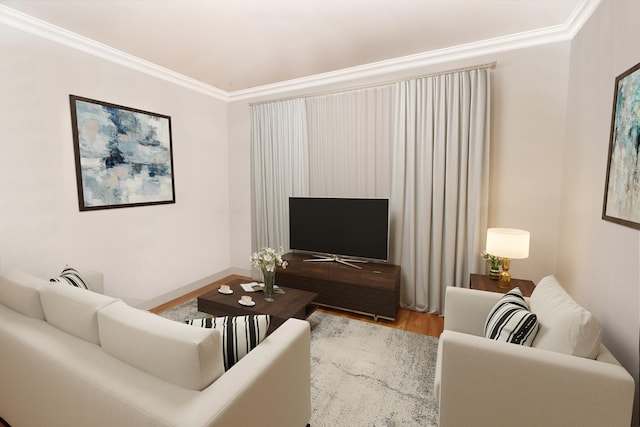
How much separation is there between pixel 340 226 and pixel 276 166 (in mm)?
1354

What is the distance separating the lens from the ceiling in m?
2.34

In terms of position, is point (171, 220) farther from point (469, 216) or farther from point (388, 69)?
point (469, 216)

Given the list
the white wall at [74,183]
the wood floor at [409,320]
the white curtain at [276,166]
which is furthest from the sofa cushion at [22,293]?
the white curtain at [276,166]

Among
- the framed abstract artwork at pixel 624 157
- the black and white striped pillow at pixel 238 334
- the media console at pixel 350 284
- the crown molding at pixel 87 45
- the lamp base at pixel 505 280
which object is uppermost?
the crown molding at pixel 87 45

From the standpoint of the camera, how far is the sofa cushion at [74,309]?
1452 millimetres

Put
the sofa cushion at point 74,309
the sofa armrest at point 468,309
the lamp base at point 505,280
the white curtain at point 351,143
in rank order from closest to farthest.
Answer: the sofa cushion at point 74,309 < the sofa armrest at point 468,309 < the lamp base at point 505,280 < the white curtain at point 351,143

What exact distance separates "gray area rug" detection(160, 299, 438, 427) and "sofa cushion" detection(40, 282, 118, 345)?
1.36 meters

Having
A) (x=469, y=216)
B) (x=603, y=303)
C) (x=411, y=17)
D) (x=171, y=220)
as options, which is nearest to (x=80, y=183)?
(x=171, y=220)

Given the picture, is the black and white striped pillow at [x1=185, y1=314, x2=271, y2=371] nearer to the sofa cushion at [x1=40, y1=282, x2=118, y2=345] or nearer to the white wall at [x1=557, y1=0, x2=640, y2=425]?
the sofa cushion at [x1=40, y1=282, x2=118, y2=345]

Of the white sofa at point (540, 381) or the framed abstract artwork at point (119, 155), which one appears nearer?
the white sofa at point (540, 381)

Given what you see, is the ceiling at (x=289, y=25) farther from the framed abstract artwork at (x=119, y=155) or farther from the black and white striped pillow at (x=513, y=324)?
the black and white striped pillow at (x=513, y=324)

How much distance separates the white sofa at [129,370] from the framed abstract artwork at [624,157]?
1868 millimetres

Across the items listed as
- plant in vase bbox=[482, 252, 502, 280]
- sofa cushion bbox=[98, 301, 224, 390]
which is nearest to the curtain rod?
plant in vase bbox=[482, 252, 502, 280]

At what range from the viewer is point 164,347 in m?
1.19
